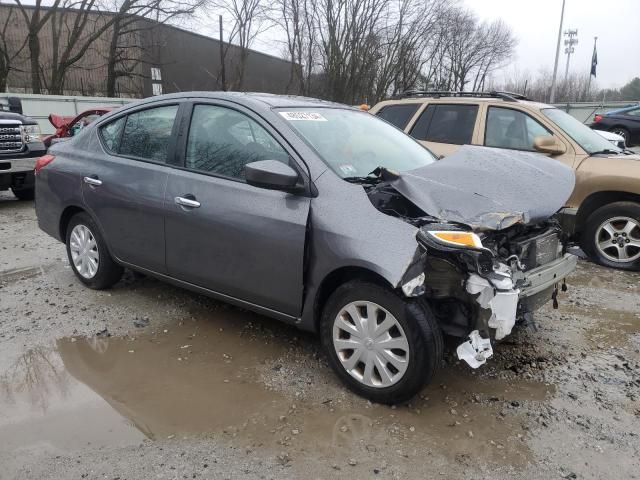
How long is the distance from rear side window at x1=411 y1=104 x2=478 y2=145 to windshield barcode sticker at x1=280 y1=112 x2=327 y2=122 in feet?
10.1

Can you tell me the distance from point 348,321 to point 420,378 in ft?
1.70

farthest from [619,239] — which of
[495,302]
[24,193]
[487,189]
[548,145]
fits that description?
[24,193]

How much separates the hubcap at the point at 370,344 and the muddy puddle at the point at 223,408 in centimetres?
19

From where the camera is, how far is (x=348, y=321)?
305 cm

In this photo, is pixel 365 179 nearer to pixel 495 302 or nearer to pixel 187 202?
pixel 495 302

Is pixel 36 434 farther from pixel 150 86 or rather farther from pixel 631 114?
pixel 150 86

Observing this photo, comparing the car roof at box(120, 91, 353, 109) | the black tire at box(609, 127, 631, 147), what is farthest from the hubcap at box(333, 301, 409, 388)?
the black tire at box(609, 127, 631, 147)

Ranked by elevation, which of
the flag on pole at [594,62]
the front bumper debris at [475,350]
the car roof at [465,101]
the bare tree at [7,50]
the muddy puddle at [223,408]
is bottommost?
the muddy puddle at [223,408]

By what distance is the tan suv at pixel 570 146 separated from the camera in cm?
546

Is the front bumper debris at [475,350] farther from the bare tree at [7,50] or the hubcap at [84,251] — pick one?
the bare tree at [7,50]

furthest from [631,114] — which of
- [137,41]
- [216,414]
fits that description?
[137,41]

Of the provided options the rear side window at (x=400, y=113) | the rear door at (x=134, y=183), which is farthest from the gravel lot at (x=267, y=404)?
the rear side window at (x=400, y=113)

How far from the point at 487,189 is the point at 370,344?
1.16 m

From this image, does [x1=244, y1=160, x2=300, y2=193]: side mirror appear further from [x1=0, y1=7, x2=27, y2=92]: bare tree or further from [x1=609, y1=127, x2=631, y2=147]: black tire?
[x1=0, y1=7, x2=27, y2=92]: bare tree
